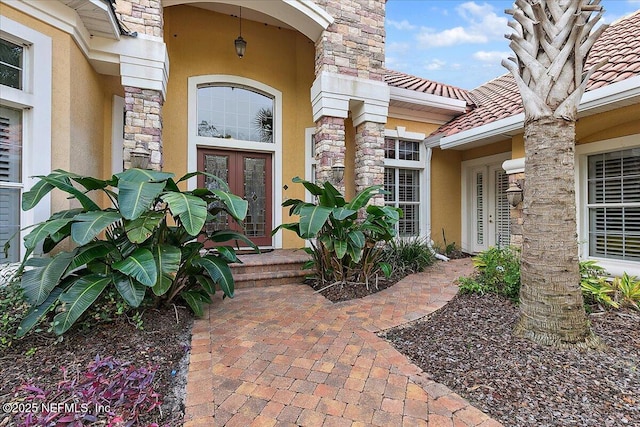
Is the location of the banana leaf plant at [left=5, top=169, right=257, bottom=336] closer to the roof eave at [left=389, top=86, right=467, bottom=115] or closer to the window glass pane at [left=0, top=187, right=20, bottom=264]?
the window glass pane at [left=0, top=187, right=20, bottom=264]

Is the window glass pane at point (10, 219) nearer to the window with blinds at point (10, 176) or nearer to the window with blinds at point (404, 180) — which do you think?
the window with blinds at point (10, 176)

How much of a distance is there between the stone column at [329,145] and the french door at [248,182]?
1.64 meters

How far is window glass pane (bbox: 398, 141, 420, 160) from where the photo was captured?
307 inches

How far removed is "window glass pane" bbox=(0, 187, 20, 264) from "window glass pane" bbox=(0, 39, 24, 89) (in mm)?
1195

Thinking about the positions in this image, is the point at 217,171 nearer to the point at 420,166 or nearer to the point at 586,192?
the point at 420,166

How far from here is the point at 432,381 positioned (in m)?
2.40

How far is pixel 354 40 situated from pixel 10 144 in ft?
17.9

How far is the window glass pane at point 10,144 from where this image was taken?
342 centimetres

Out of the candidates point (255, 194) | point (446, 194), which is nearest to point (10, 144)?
point (255, 194)

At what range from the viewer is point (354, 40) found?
5.95m

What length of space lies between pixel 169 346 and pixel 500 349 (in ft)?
10.0

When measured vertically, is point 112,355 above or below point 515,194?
below

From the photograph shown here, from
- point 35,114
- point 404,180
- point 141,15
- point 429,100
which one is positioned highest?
point 141,15

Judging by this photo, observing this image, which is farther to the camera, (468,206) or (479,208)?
(468,206)
